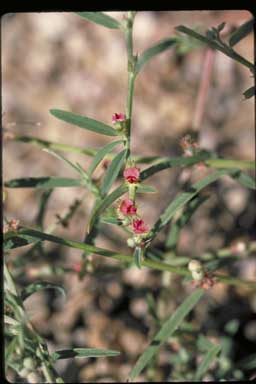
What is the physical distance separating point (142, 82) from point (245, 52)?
51 cm

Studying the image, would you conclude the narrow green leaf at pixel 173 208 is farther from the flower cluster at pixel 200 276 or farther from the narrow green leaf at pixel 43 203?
the narrow green leaf at pixel 43 203

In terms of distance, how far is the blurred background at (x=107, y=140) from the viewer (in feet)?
7.83

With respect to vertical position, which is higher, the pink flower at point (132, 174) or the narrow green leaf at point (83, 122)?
the narrow green leaf at point (83, 122)

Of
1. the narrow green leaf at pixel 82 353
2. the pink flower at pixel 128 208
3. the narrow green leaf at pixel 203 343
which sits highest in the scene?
the pink flower at pixel 128 208

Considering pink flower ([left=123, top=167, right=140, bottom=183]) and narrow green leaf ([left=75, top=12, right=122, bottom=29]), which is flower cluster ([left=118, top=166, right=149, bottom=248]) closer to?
pink flower ([left=123, top=167, right=140, bottom=183])

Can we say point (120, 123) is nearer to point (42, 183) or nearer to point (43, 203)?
point (42, 183)

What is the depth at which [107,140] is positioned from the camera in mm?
3025

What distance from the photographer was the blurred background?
2387mm

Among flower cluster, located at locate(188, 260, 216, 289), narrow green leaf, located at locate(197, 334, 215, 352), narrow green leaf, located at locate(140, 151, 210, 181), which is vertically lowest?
narrow green leaf, located at locate(197, 334, 215, 352)

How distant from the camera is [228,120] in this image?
3.03m

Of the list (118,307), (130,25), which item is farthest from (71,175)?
(130,25)

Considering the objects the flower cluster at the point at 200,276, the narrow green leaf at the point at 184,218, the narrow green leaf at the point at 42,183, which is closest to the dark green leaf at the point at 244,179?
the narrow green leaf at the point at 184,218

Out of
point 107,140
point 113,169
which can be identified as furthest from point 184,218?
point 107,140

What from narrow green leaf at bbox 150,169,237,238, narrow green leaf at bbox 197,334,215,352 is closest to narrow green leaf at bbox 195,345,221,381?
narrow green leaf at bbox 197,334,215,352
